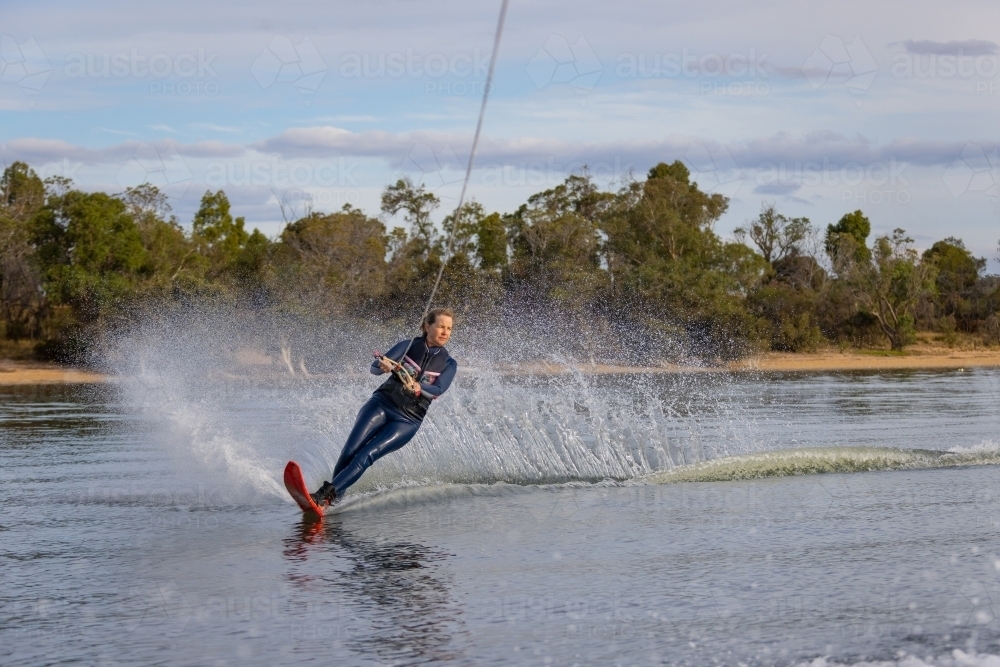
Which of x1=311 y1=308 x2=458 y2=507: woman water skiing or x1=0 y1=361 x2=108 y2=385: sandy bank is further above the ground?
x1=311 y1=308 x2=458 y2=507: woman water skiing

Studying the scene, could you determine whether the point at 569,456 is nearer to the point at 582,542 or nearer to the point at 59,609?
the point at 582,542

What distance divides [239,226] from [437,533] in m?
61.5

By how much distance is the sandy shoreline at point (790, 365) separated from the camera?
4197 centimetres

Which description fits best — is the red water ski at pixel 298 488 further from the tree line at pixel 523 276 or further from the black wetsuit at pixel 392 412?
the tree line at pixel 523 276

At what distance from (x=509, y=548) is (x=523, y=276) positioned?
41.5 metres

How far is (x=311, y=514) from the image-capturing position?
986cm

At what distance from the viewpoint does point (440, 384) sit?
33.9 ft

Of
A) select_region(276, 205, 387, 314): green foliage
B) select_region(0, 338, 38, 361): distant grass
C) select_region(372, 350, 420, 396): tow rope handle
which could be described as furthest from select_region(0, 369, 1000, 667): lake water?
select_region(0, 338, 38, 361): distant grass

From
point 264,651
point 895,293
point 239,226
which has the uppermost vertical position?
point 239,226

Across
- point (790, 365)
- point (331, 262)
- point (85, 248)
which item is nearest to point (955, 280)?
point (790, 365)

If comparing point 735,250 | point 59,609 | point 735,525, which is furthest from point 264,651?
point 735,250

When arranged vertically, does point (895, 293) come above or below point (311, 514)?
above

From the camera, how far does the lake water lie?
627 cm

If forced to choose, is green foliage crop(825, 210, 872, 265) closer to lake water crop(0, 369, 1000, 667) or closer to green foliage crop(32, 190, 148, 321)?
green foliage crop(32, 190, 148, 321)
